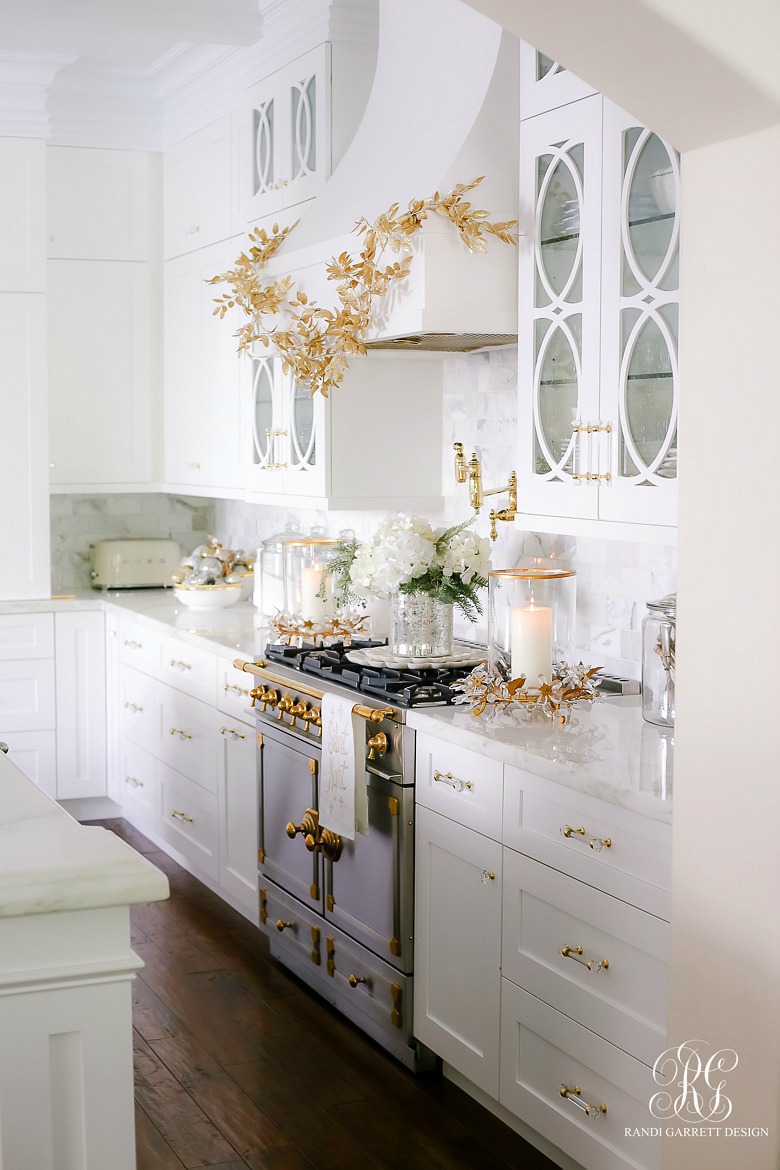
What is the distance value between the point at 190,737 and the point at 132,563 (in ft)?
4.92

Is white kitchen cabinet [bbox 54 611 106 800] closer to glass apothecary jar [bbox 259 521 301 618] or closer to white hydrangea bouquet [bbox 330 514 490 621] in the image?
glass apothecary jar [bbox 259 521 301 618]

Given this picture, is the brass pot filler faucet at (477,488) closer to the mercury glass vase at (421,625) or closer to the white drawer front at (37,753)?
the mercury glass vase at (421,625)

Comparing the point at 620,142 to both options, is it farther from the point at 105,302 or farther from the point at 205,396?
the point at 105,302

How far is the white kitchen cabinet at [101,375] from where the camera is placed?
18.4ft

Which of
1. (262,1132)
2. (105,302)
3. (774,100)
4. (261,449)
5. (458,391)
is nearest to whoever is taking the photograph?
(774,100)

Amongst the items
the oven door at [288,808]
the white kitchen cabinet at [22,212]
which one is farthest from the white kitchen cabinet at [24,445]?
the oven door at [288,808]

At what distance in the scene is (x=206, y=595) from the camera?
518 centimetres

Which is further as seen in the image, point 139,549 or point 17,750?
point 139,549

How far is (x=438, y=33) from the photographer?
3.39m

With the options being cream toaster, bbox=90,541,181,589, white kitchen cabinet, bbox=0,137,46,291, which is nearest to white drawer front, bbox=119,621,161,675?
cream toaster, bbox=90,541,181,589

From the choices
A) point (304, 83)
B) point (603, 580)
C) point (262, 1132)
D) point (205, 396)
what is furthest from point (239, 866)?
point (304, 83)

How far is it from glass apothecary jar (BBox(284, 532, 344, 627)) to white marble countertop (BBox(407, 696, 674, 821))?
1.23m

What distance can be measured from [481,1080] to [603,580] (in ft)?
4.11

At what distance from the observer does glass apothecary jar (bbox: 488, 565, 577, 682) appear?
3.01 meters
